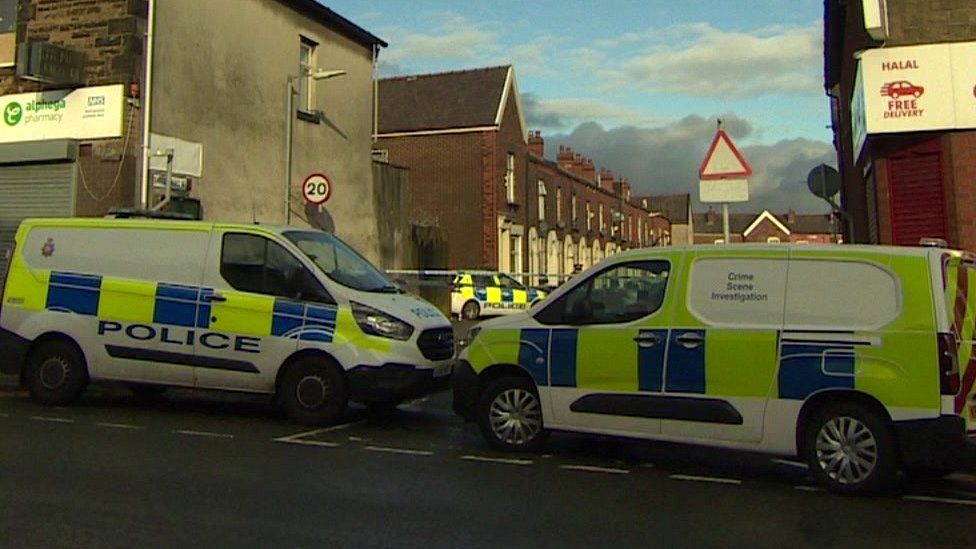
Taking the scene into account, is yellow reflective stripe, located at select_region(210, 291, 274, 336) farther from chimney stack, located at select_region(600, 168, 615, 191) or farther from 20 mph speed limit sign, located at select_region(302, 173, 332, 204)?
chimney stack, located at select_region(600, 168, 615, 191)

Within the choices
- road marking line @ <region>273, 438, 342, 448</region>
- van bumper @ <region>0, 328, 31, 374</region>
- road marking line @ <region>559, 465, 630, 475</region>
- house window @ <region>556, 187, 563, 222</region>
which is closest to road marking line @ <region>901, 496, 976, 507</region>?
road marking line @ <region>559, 465, 630, 475</region>

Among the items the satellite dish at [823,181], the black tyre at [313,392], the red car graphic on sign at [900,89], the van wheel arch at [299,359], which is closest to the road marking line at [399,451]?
the black tyre at [313,392]

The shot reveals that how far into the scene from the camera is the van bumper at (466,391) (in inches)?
307

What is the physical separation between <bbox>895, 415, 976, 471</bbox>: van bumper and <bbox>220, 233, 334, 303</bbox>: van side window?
548cm

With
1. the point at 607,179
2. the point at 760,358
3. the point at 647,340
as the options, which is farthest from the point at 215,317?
the point at 607,179

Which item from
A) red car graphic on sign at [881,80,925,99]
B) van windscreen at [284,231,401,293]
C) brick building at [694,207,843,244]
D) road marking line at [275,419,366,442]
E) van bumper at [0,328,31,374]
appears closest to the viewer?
road marking line at [275,419,366,442]

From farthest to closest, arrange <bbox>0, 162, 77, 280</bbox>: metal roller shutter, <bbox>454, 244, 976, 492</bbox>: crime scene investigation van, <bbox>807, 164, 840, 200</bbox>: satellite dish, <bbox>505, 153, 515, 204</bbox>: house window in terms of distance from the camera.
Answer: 1. <bbox>505, 153, 515, 204</bbox>: house window
2. <bbox>0, 162, 77, 280</bbox>: metal roller shutter
3. <bbox>807, 164, 840, 200</bbox>: satellite dish
4. <bbox>454, 244, 976, 492</bbox>: crime scene investigation van

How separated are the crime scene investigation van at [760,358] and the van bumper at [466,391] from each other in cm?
2

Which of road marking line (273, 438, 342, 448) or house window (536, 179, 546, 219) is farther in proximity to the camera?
house window (536, 179, 546, 219)

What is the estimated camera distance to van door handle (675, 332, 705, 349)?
6762 millimetres

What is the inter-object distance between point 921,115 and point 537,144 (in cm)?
3141

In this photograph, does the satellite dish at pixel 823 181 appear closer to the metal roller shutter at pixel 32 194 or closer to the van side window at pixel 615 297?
the van side window at pixel 615 297

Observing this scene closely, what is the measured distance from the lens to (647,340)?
699cm

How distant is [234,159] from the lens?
17.3m
